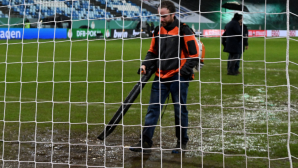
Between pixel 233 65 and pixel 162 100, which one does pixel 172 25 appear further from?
pixel 233 65

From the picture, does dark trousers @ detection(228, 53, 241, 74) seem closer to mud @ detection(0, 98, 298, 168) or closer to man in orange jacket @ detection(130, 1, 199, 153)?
mud @ detection(0, 98, 298, 168)

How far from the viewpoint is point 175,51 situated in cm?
479

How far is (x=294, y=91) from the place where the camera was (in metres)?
9.32

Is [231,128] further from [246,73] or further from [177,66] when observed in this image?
[246,73]

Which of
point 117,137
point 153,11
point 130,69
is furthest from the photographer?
point 153,11

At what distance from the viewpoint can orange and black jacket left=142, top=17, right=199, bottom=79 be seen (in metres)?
4.67

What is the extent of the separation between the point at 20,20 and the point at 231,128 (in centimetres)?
2449

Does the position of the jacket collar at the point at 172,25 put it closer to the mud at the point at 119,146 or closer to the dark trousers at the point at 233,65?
the mud at the point at 119,146

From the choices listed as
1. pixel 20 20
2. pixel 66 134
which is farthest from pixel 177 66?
pixel 20 20

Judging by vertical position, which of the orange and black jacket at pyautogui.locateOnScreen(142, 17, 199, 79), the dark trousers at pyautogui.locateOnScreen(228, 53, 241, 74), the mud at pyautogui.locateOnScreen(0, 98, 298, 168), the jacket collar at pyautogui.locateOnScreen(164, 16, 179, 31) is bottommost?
the mud at pyautogui.locateOnScreen(0, 98, 298, 168)

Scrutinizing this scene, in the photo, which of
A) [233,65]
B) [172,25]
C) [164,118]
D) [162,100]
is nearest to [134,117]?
[164,118]

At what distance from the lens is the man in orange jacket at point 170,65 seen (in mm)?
4688

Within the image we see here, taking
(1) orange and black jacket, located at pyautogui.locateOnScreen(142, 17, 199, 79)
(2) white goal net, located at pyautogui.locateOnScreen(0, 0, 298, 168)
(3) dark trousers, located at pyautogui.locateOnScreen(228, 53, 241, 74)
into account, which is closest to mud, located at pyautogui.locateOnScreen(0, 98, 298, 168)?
(2) white goal net, located at pyautogui.locateOnScreen(0, 0, 298, 168)

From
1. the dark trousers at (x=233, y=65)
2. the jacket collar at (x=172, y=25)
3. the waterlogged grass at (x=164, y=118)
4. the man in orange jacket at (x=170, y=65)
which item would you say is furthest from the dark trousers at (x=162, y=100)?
the dark trousers at (x=233, y=65)
